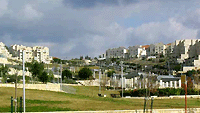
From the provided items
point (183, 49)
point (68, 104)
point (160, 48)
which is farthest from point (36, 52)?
point (68, 104)

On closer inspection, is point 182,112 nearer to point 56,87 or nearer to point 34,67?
point 56,87

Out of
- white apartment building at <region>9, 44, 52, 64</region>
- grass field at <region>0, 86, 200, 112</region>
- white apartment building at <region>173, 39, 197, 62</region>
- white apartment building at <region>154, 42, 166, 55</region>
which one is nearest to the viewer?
grass field at <region>0, 86, 200, 112</region>

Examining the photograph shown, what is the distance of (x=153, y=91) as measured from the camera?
4394cm

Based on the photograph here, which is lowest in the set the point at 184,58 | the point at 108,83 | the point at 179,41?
the point at 108,83

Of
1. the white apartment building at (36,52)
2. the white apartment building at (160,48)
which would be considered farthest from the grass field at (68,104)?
the white apartment building at (160,48)

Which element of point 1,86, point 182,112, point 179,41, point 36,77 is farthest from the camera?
point 179,41

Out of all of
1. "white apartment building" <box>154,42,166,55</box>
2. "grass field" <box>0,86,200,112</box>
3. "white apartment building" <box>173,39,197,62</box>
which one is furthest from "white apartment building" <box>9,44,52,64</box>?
"grass field" <box>0,86,200,112</box>

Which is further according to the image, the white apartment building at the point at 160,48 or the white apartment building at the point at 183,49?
the white apartment building at the point at 160,48

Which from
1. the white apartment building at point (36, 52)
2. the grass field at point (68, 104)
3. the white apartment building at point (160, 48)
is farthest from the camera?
the white apartment building at point (160, 48)

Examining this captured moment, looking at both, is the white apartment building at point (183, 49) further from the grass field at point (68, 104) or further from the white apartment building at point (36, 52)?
the grass field at point (68, 104)

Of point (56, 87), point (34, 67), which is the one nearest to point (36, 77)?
point (34, 67)

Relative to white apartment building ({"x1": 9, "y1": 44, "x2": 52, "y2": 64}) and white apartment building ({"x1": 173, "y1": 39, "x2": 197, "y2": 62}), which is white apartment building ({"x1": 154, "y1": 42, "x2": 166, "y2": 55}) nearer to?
white apartment building ({"x1": 173, "y1": 39, "x2": 197, "y2": 62})

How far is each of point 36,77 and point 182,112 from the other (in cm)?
4577

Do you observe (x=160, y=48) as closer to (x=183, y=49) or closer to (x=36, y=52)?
(x=183, y=49)
